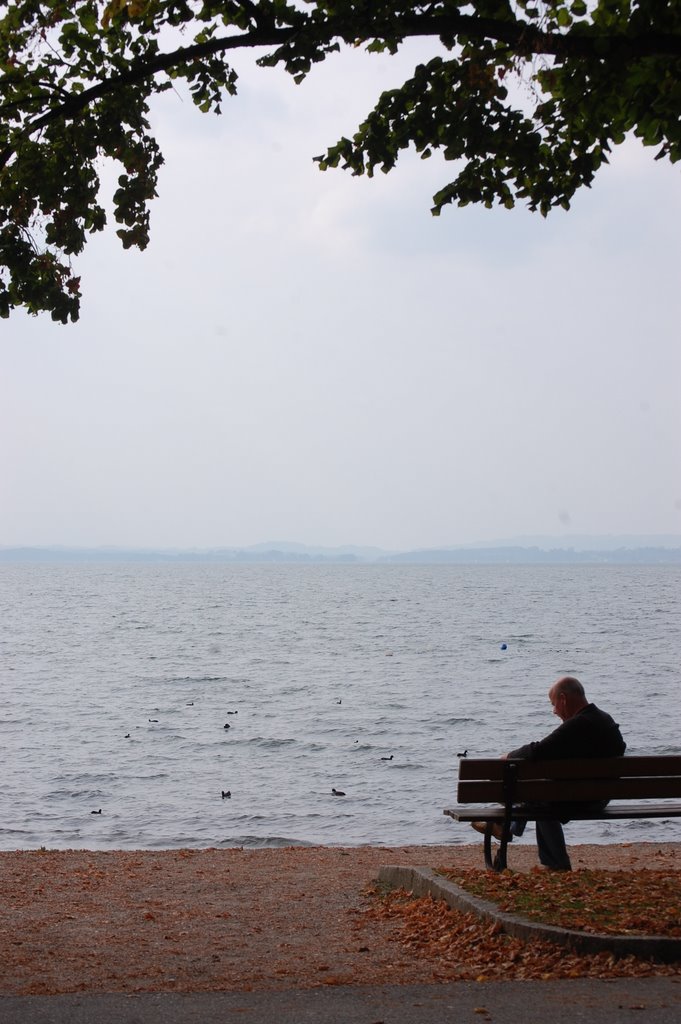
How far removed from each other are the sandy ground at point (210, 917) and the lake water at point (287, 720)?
3712 mm

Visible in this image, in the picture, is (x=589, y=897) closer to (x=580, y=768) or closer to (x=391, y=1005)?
(x=580, y=768)

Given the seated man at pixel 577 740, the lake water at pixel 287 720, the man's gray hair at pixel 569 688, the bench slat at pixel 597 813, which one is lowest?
the lake water at pixel 287 720

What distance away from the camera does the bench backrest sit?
7.98 metres

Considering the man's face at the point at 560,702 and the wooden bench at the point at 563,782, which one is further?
the man's face at the point at 560,702

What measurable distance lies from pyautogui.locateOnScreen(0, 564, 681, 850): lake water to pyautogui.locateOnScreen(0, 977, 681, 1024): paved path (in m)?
10.7

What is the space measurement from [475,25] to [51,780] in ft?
60.9

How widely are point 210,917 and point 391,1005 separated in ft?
12.2

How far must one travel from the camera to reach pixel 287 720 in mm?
31750

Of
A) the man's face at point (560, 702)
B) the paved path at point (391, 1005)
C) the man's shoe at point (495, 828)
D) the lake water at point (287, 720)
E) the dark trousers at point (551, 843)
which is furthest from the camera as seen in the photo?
the lake water at point (287, 720)

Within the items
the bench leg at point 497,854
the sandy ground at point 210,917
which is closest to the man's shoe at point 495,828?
the bench leg at point 497,854

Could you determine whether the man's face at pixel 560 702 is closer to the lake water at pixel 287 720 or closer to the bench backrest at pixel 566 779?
the bench backrest at pixel 566 779

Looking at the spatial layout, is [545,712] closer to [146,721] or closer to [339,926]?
[146,721]

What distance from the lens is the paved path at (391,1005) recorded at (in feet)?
17.5

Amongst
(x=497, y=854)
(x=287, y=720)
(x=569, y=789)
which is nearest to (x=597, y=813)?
(x=569, y=789)
